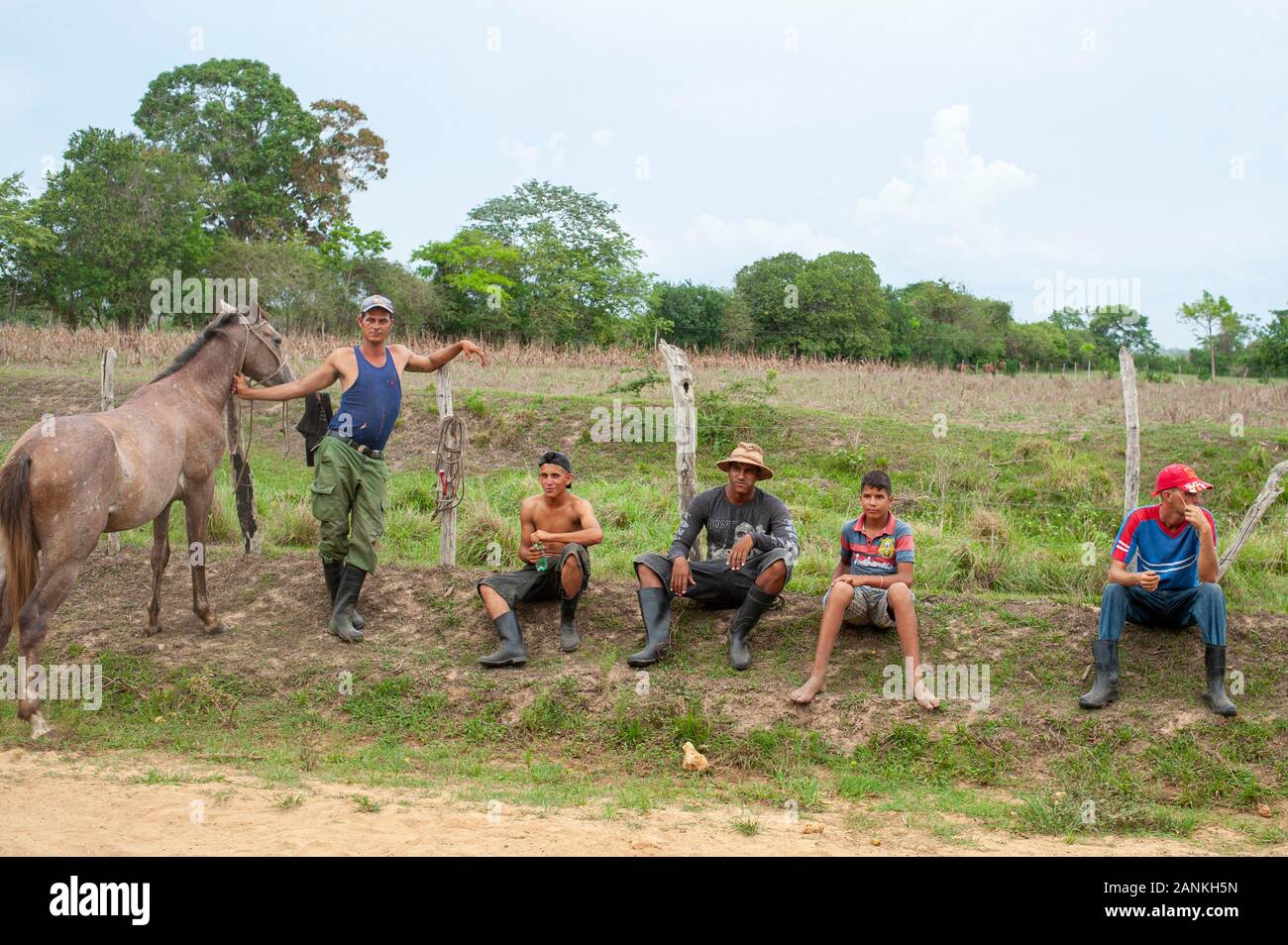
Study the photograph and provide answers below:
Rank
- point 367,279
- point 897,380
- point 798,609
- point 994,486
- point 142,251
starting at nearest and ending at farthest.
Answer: point 798,609
point 994,486
point 897,380
point 142,251
point 367,279

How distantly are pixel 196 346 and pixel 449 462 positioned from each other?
6.84 ft

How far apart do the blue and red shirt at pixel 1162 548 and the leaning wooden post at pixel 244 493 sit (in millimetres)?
6776

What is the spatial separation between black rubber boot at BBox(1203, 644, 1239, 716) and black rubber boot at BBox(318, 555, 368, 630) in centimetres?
571

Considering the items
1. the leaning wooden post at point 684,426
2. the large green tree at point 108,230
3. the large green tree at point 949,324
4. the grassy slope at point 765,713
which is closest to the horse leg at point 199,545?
the grassy slope at point 765,713

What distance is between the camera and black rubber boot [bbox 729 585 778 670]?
7.19 metres

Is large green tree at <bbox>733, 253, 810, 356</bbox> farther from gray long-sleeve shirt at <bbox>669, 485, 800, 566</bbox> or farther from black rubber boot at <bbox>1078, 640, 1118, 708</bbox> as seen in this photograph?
black rubber boot at <bbox>1078, 640, 1118, 708</bbox>

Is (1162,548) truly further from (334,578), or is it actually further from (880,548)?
(334,578)

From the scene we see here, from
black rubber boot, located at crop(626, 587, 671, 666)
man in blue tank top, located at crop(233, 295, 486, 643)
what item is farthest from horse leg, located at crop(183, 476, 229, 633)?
black rubber boot, located at crop(626, 587, 671, 666)

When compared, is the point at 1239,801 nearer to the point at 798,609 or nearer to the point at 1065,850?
the point at 1065,850

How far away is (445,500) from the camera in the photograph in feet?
28.7

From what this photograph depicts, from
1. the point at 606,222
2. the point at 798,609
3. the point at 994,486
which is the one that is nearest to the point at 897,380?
the point at 994,486

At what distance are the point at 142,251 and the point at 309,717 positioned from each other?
2567cm

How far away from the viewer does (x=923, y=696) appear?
671 cm

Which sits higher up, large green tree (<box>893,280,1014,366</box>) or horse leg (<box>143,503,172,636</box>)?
large green tree (<box>893,280,1014,366</box>)
